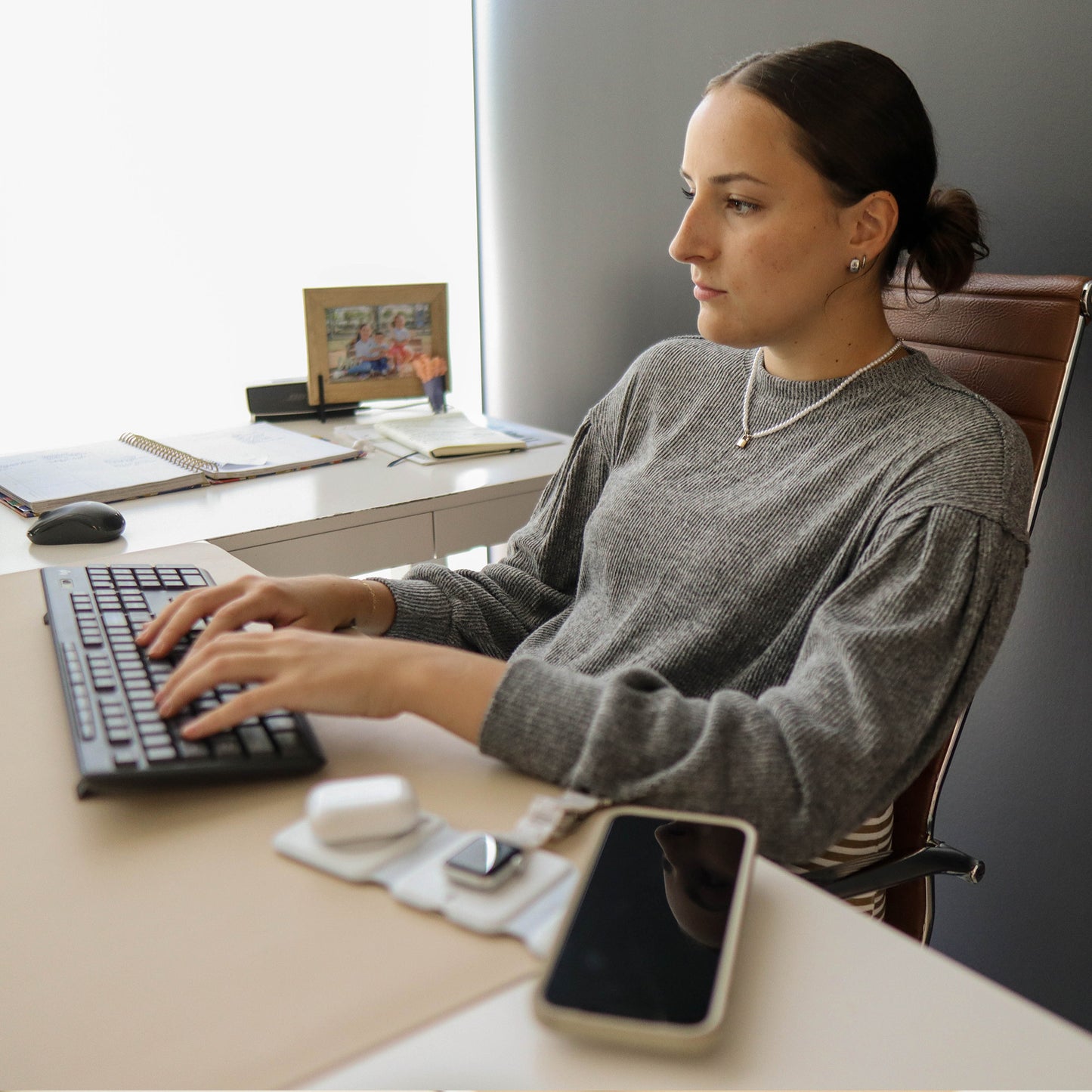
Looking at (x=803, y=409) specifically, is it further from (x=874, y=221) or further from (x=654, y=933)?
(x=654, y=933)

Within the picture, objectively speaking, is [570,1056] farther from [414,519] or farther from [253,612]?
[414,519]

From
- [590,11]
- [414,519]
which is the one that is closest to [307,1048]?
[414,519]

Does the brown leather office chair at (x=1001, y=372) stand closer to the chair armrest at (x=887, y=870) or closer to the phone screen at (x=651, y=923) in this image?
the chair armrest at (x=887, y=870)

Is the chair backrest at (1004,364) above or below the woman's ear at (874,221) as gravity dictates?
below

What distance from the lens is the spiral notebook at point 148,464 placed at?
57.9 inches

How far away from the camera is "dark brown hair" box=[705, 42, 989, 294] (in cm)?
98

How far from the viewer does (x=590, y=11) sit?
6.39ft

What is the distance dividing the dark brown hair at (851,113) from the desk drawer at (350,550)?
0.74 meters

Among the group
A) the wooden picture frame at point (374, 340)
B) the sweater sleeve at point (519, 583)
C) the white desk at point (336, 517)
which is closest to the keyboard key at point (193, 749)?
the sweater sleeve at point (519, 583)

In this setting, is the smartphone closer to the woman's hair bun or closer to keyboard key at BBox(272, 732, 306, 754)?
keyboard key at BBox(272, 732, 306, 754)

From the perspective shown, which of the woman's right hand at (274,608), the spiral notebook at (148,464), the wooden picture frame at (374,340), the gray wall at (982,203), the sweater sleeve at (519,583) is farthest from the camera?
the wooden picture frame at (374,340)

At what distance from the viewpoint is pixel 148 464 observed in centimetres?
161

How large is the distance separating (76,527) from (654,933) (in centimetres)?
103

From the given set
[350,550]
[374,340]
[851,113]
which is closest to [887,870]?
[851,113]
